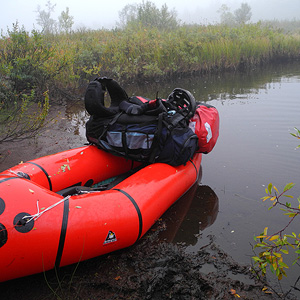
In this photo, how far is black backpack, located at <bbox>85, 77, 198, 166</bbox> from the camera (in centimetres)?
373

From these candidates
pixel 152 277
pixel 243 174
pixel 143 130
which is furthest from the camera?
pixel 243 174

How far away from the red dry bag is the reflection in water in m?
0.59

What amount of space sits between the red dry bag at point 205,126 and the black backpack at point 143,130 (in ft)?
0.35

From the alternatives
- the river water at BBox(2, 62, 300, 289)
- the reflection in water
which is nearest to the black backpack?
the reflection in water

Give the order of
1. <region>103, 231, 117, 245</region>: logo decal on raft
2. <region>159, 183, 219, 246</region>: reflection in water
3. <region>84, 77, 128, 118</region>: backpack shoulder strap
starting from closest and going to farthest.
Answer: <region>103, 231, 117, 245</region>: logo decal on raft
<region>159, 183, 219, 246</region>: reflection in water
<region>84, 77, 128, 118</region>: backpack shoulder strap

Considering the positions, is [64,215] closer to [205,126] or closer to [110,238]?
[110,238]

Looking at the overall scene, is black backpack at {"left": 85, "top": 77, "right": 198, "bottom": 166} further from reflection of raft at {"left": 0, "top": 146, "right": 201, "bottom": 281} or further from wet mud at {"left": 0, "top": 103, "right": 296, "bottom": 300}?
wet mud at {"left": 0, "top": 103, "right": 296, "bottom": 300}

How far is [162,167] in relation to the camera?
366 cm

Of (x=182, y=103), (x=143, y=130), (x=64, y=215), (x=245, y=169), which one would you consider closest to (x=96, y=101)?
(x=143, y=130)

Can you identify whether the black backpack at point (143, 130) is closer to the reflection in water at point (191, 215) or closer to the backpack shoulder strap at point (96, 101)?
the backpack shoulder strap at point (96, 101)

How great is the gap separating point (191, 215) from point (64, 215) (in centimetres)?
159

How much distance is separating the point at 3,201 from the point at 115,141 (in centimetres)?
172

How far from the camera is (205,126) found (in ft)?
13.0

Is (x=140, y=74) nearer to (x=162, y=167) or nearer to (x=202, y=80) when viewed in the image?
(x=202, y=80)
